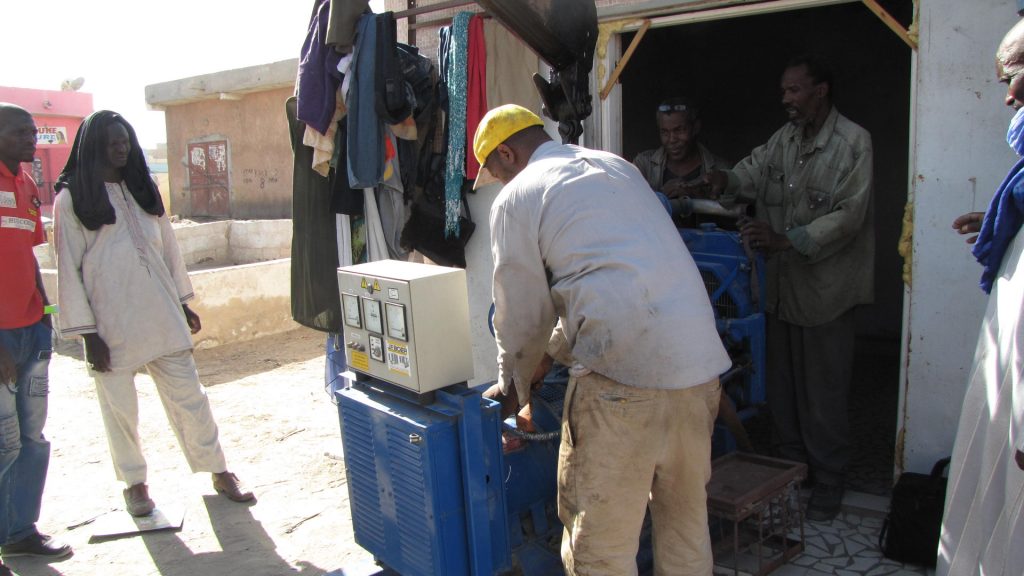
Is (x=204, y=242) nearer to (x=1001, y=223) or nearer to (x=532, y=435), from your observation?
(x=532, y=435)

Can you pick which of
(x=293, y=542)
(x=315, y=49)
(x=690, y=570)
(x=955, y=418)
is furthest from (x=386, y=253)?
(x=955, y=418)

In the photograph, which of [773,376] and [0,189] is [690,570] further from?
[0,189]

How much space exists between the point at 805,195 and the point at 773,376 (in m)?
0.94

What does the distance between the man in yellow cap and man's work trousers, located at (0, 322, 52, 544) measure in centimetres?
246

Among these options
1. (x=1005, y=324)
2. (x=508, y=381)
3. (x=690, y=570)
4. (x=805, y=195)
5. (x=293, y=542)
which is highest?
(x=805, y=195)

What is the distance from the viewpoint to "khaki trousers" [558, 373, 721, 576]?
232cm

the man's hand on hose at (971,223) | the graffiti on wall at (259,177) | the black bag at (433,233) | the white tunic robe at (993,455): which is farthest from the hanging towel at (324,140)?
the graffiti on wall at (259,177)

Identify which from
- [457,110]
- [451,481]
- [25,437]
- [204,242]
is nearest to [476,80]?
[457,110]

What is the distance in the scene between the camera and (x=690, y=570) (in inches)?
99.2

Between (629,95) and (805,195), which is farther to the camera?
(629,95)

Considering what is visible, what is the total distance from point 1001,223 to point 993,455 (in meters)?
0.74

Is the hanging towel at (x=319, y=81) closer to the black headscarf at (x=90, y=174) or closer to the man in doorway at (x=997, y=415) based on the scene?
the black headscarf at (x=90, y=174)

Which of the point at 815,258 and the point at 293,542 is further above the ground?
the point at 815,258

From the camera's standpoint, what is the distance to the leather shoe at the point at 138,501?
153 inches
